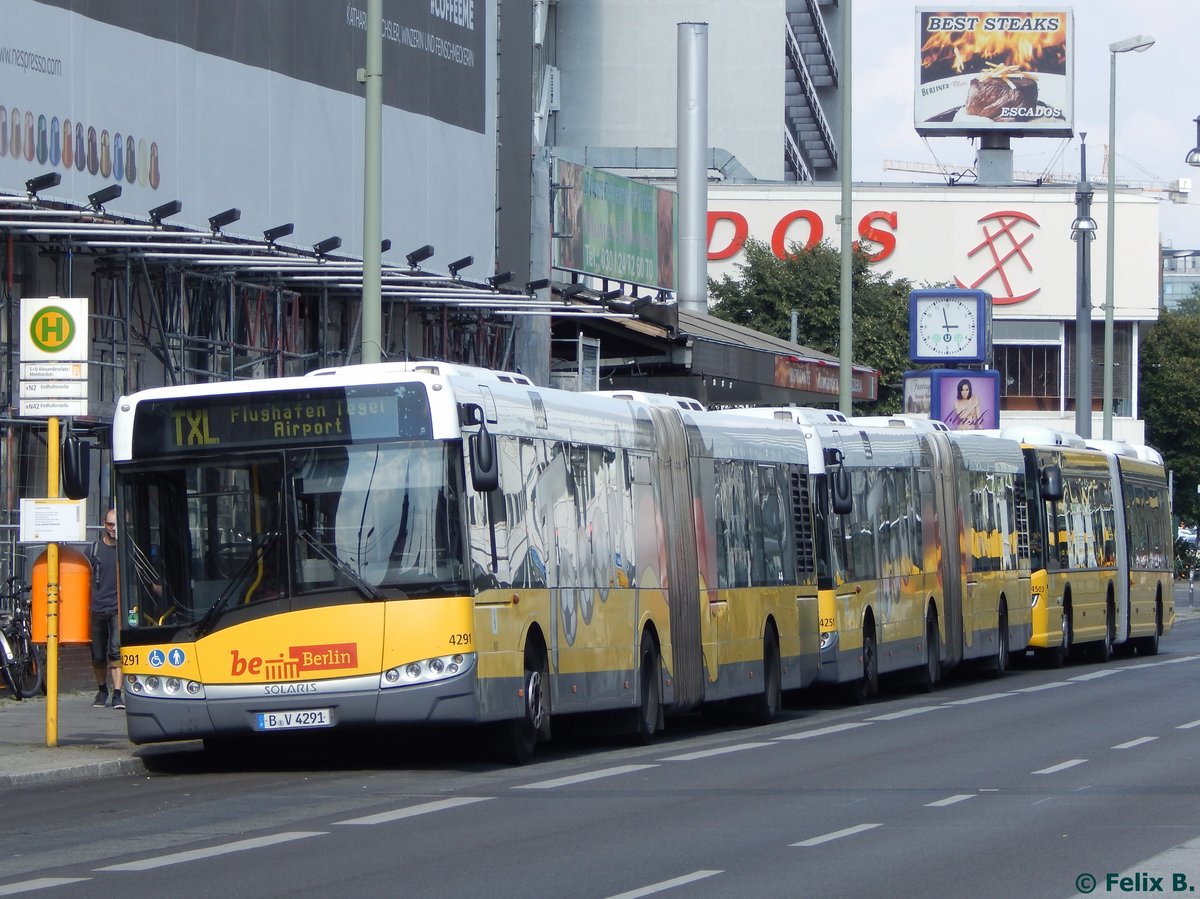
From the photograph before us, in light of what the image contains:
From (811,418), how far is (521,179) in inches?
465

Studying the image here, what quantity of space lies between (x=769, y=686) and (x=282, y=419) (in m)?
8.02

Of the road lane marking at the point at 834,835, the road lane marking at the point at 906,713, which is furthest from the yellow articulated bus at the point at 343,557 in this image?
the road lane marking at the point at 906,713

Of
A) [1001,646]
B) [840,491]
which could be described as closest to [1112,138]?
[1001,646]

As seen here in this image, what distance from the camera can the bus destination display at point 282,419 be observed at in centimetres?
1562

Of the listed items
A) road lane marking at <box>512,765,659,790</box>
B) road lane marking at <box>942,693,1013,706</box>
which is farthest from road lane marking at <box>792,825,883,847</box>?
road lane marking at <box>942,693,1013,706</box>

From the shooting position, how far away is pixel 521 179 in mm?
35312

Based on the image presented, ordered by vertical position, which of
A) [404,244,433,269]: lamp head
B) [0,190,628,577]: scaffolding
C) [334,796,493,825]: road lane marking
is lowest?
[334,796,493,825]: road lane marking

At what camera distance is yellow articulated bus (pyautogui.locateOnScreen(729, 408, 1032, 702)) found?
24484 mm

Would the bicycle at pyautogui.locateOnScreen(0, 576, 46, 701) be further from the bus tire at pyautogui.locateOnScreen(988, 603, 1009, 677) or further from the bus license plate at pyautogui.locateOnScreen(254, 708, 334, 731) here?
the bus tire at pyautogui.locateOnScreen(988, 603, 1009, 677)

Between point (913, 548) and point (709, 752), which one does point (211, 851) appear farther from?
point (913, 548)

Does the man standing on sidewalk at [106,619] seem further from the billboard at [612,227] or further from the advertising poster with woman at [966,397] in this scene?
the advertising poster with woman at [966,397]

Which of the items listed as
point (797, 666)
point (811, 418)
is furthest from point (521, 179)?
point (797, 666)

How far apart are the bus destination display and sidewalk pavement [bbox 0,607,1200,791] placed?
7.40ft

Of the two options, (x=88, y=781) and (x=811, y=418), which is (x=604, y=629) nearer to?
(x=88, y=781)
